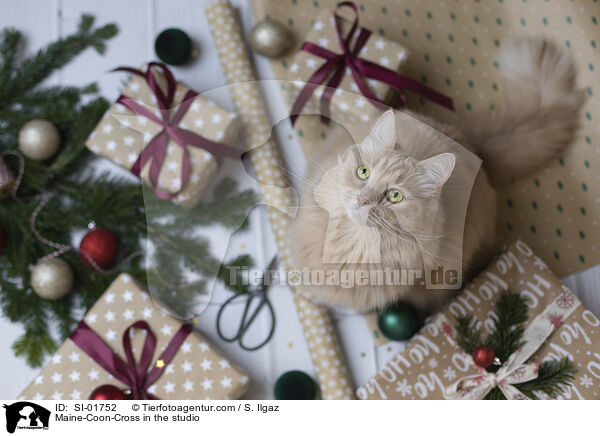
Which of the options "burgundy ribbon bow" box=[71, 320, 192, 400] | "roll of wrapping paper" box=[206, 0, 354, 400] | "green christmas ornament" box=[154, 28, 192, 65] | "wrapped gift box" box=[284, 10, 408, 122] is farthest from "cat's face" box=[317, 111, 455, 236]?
"green christmas ornament" box=[154, 28, 192, 65]

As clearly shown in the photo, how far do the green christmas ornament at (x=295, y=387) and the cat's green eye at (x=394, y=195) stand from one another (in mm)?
542

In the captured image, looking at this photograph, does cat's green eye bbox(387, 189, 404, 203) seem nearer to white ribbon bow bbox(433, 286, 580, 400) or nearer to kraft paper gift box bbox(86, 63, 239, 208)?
kraft paper gift box bbox(86, 63, 239, 208)

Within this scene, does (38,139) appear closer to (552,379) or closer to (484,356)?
(484,356)

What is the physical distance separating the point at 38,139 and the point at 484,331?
931mm

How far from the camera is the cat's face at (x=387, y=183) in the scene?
52 centimetres

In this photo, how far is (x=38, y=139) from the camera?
940mm

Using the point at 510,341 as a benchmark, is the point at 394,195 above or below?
above

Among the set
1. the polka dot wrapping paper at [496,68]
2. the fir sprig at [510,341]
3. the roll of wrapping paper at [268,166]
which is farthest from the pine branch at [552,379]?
the roll of wrapping paper at [268,166]

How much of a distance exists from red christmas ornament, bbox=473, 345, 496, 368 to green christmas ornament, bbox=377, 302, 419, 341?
0.40 ft

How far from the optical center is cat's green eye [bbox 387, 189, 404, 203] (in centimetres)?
53

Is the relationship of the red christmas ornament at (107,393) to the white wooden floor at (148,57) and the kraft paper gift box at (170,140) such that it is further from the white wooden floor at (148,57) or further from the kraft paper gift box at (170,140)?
the kraft paper gift box at (170,140)
